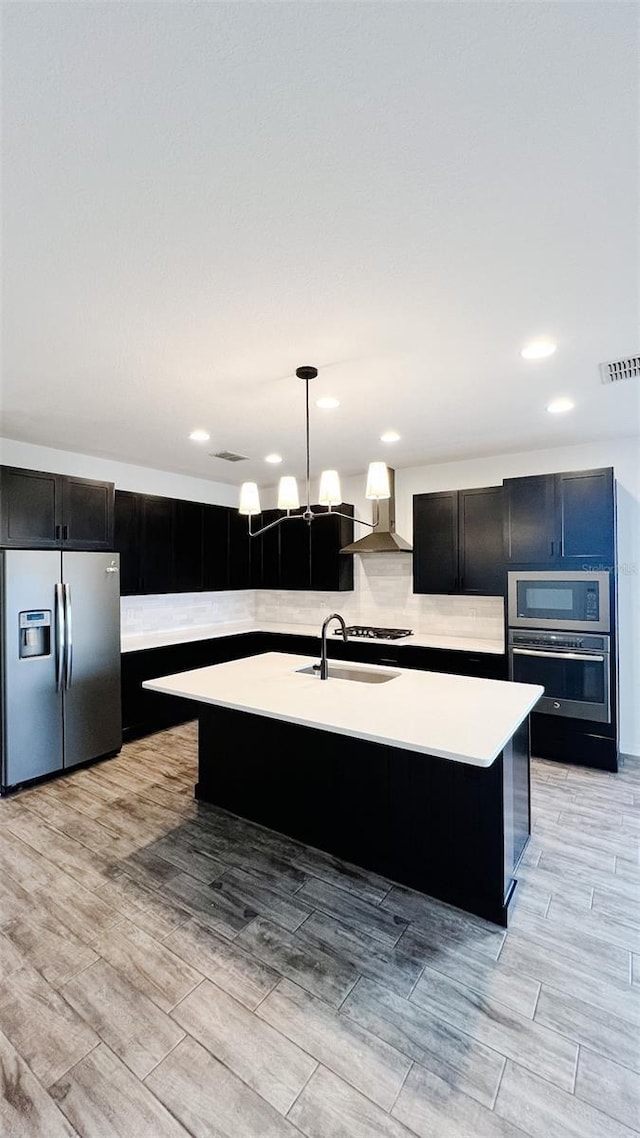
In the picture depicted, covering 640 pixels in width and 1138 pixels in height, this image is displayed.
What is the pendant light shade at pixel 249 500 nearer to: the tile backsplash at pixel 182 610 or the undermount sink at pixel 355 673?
the undermount sink at pixel 355 673

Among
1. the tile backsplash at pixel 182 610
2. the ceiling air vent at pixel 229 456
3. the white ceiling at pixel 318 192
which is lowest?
the tile backsplash at pixel 182 610

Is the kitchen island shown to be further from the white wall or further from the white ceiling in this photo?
the white wall

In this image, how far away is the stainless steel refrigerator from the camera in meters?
3.39

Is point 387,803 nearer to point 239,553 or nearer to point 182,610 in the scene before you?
point 182,610

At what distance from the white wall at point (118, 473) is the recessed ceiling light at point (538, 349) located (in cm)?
373

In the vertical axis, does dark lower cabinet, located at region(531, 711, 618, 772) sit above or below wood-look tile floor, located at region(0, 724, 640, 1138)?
above

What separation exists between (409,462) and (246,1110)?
4.60 metres

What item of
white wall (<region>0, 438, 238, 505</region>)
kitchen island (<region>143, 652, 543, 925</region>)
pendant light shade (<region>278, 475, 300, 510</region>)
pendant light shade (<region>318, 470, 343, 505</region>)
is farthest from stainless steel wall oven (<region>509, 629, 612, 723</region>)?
white wall (<region>0, 438, 238, 505</region>)

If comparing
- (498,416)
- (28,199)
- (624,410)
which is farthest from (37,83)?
(624,410)

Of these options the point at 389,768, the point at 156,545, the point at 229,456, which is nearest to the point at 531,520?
the point at 389,768

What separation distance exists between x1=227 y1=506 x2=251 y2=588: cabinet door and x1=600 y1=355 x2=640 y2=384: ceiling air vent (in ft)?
13.1

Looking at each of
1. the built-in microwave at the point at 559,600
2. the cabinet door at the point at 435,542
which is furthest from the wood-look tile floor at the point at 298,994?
the cabinet door at the point at 435,542

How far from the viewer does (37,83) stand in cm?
105

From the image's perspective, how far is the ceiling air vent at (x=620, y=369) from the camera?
2459mm
